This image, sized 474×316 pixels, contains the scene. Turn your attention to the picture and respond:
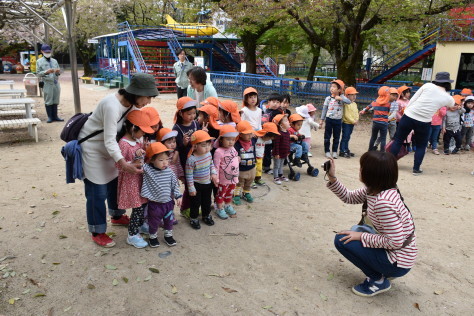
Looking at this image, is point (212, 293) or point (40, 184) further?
point (40, 184)

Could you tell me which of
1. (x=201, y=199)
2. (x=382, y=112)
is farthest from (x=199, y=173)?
(x=382, y=112)

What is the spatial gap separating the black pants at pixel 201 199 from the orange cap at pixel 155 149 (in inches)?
30.5

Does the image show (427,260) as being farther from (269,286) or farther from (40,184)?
(40,184)

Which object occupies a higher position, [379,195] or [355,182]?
[379,195]

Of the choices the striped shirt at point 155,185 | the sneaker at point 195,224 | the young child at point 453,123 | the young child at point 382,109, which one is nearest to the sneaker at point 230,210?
the sneaker at point 195,224

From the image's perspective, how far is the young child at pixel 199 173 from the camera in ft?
12.3

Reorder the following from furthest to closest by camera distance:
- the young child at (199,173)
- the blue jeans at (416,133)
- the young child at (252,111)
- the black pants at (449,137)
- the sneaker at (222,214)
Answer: the black pants at (449,137)
the blue jeans at (416,133)
the young child at (252,111)
the sneaker at (222,214)
the young child at (199,173)

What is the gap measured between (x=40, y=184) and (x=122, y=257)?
2.68 m

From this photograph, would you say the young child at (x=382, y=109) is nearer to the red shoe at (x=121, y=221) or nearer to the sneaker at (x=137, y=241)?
the red shoe at (x=121, y=221)

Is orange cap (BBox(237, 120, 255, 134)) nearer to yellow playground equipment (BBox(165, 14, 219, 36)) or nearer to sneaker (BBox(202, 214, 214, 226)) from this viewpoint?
sneaker (BBox(202, 214, 214, 226))

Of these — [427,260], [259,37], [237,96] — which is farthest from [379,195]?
[259,37]

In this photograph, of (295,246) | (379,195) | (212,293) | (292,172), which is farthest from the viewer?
(292,172)

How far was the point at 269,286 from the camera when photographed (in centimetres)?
306

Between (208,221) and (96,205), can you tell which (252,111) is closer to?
(208,221)
